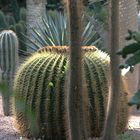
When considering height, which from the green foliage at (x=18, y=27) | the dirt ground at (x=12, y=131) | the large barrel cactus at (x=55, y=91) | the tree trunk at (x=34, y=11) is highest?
the tree trunk at (x=34, y=11)

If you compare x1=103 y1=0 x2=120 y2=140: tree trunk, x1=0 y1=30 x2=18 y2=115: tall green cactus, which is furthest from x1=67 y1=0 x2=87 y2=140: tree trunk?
x1=0 y1=30 x2=18 y2=115: tall green cactus

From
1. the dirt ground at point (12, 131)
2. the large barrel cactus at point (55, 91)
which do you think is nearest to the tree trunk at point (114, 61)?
the large barrel cactus at point (55, 91)

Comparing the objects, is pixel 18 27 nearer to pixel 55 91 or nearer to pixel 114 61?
pixel 55 91

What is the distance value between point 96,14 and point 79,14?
9.68m

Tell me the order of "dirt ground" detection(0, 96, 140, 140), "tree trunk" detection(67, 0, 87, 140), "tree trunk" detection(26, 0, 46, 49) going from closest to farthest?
"tree trunk" detection(67, 0, 87, 140) < "dirt ground" detection(0, 96, 140, 140) < "tree trunk" detection(26, 0, 46, 49)

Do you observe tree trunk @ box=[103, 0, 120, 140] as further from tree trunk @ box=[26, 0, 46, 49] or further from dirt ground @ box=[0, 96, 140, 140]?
tree trunk @ box=[26, 0, 46, 49]

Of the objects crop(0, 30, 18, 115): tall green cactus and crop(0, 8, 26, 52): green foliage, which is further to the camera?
crop(0, 8, 26, 52): green foliage

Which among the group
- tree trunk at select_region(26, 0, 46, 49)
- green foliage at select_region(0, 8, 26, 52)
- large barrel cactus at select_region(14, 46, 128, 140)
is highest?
tree trunk at select_region(26, 0, 46, 49)

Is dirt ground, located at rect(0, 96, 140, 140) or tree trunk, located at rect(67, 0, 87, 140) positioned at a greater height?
tree trunk, located at rect(67, 0, 87, 140)

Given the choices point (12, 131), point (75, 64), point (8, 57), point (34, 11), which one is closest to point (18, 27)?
point (34, 11)

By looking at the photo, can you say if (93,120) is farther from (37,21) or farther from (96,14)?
(37,21)

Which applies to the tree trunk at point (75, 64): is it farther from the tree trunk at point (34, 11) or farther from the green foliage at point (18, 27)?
the tree trunk at point (34, 11)

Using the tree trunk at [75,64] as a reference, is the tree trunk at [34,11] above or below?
above

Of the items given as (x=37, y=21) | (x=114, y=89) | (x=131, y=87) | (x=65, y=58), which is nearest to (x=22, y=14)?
(x=37, y=21)
